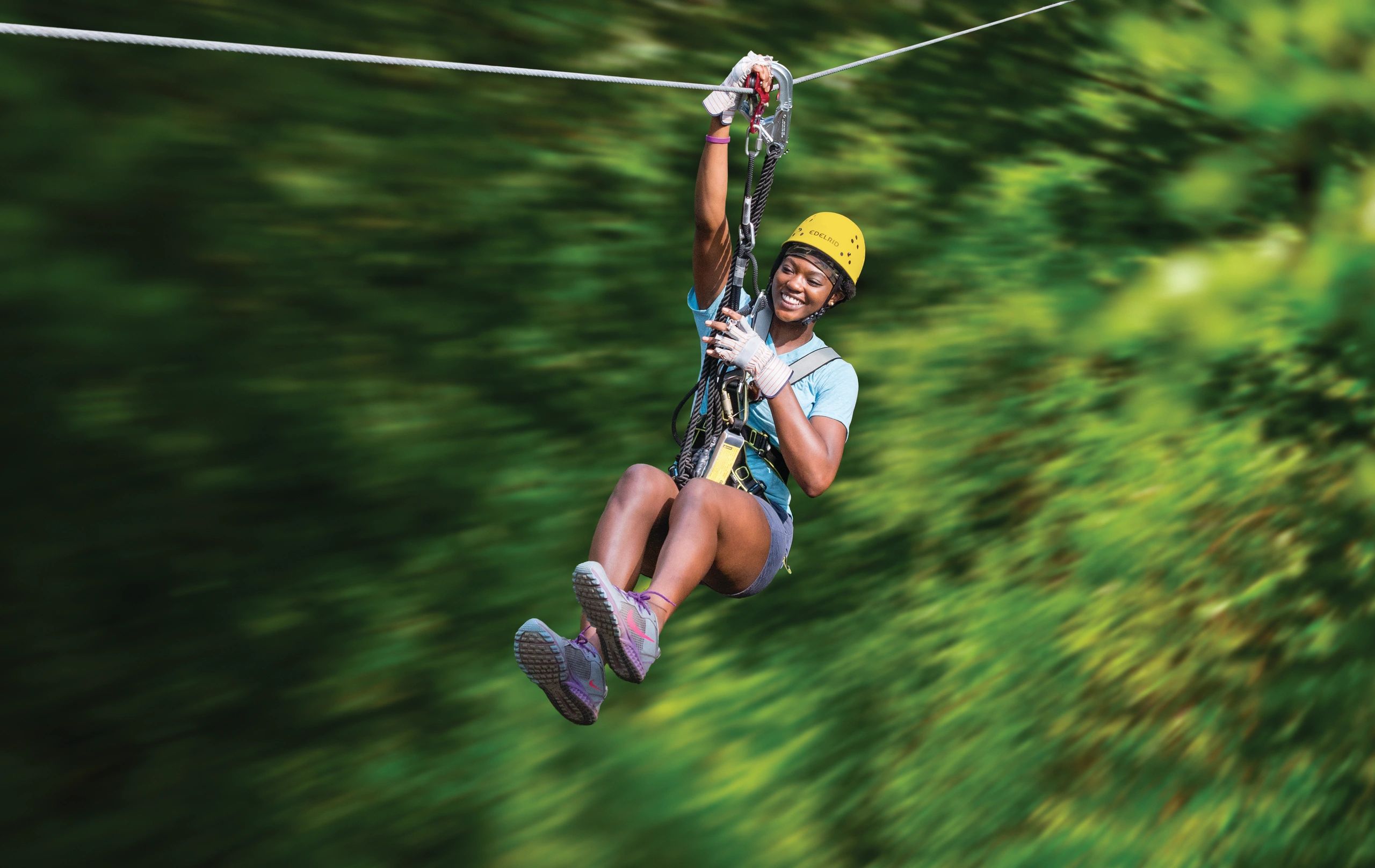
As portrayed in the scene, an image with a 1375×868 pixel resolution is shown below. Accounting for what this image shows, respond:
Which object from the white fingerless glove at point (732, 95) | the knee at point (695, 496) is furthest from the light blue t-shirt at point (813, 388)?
the white fingerless glove at point (732, 95)

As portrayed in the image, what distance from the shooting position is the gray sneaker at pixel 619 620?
210 cm

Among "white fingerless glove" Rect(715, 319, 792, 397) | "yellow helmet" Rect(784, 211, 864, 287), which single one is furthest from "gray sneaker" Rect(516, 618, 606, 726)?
"yellow helmet" Rect(784, 211, 864, 287)

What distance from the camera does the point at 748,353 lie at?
2344 millimetres

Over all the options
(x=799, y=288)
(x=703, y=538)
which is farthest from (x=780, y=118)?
(x=703, y=538)

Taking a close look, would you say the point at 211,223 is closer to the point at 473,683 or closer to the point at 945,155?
the point at 473,683

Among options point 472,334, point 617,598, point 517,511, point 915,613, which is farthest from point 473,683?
point 915,613

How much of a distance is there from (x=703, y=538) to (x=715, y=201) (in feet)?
2.41

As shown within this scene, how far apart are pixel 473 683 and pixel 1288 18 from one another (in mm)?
5102

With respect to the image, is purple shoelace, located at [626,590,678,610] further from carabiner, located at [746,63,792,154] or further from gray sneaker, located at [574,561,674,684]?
carabiner, located at [746,63,792,154]

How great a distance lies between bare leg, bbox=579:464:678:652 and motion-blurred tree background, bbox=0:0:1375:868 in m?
0.87

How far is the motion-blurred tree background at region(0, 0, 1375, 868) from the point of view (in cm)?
249

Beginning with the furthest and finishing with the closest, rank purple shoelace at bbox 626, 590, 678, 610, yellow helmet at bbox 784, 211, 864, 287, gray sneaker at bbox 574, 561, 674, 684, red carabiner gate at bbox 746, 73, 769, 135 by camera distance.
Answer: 1. yellow helmet at bbox 784, 211, 864, 287
2. red carabiner gate at bbox 746, 73, 769, 135
3. purple shoelace at bbox 626, 590, 678, 610
4. gray sneaker at bbox 574, 561, 674, 684

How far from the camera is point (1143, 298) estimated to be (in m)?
5.41

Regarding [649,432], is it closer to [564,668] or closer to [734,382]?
[734,382]
